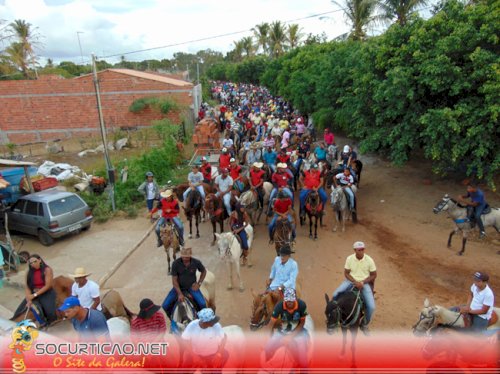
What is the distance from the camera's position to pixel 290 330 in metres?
5.28

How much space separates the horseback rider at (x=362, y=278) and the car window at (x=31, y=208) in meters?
9.96

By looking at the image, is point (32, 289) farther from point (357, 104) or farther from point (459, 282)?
point (357, 104)

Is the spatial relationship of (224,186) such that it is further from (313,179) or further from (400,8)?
(400,8)

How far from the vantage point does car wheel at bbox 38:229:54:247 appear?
454 inches

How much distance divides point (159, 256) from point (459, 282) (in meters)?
8.02

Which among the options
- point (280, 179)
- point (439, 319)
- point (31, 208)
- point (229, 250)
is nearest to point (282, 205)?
point (229, 250)

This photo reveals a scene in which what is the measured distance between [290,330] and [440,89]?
30.7ft

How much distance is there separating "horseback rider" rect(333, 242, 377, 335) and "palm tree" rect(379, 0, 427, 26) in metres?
14.0

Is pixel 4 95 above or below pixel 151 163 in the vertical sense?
above

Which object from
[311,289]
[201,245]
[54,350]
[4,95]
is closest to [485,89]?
[311,289]

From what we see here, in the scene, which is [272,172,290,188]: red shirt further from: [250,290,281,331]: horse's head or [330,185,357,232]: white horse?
[250,290,281,331]: horse's head

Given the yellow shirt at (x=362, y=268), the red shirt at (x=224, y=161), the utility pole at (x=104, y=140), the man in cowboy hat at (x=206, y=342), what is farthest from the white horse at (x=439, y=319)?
the utility pole at (x=104, y=140)

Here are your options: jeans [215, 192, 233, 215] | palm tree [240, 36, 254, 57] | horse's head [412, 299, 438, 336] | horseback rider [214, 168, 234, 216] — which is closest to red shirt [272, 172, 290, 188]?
horseback rider [214, 168, 234, 216]

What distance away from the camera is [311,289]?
8531mm
